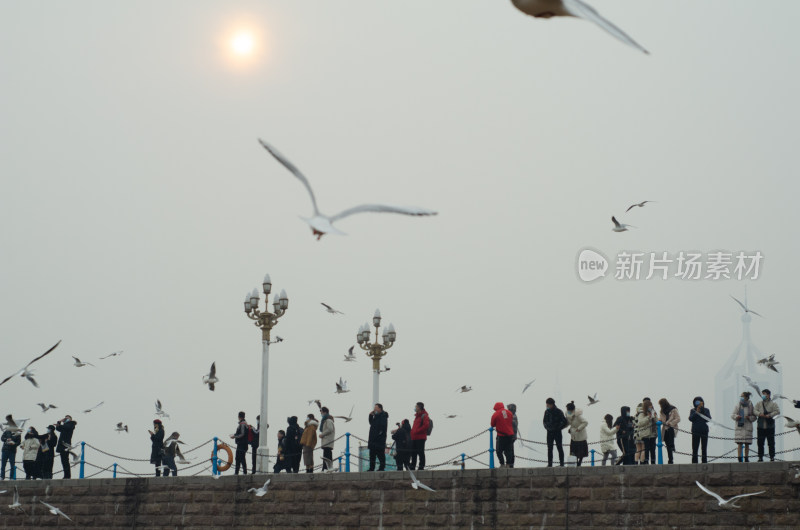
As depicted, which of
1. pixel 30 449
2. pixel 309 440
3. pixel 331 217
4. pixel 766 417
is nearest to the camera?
pixel 331 217

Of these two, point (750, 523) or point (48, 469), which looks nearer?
point (750, 523)

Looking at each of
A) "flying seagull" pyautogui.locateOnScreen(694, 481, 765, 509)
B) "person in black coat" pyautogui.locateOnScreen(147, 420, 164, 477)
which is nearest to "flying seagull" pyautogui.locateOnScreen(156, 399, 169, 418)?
"person in black coat" pyautogui.locateOnScreen(147, 420, 164, 477)

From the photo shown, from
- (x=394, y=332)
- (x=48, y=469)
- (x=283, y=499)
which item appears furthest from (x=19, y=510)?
(x=394, y=332)

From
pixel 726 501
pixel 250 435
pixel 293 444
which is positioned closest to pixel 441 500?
pixel 293 444

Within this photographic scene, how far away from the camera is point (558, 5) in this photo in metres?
4.52

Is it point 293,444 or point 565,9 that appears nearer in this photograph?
point 565,9

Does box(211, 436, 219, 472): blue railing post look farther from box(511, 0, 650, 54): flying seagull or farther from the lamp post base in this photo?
box(511, 0, 650, 54): flying seagull

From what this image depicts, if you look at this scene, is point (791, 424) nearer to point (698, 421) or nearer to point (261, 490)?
point (698, 421)

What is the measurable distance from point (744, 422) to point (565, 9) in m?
14.3

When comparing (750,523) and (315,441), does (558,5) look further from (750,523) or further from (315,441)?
(315,441)

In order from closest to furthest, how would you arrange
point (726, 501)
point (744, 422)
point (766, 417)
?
point (726, 501) → point (766, 417) → point (744, 422)

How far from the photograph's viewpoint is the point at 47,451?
80.4 feet

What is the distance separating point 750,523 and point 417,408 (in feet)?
19.7

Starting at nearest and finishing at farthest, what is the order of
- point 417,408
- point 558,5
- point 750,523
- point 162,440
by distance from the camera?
point 558,5
point 750,523
point 417,408
point 162,440
